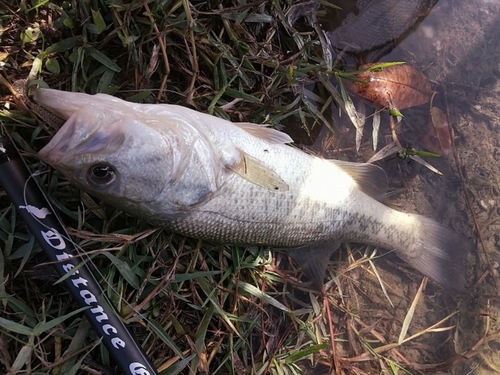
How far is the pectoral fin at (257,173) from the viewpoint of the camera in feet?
7.69

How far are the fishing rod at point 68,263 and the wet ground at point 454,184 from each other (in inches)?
62.5

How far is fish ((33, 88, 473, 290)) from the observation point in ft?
6.72

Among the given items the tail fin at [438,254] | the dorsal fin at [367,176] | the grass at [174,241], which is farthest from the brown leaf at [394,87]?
the tail fin at [438,254]

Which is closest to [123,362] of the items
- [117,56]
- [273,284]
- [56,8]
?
[273,284]

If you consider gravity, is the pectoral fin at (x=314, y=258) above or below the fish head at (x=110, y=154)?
below

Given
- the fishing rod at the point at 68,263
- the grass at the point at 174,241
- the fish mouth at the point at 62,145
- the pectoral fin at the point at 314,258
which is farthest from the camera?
the pectoral fin at the point at 314,258

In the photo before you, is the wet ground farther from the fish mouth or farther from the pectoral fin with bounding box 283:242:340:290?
the fish mouth

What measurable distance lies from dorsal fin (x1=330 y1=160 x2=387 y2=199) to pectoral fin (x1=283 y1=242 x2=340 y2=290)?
0.41 meters

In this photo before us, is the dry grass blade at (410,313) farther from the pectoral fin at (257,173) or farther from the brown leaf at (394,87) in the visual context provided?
the pectoral fin at (257,173)

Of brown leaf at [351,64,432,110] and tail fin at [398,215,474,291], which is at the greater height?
brown leaf at [351,64,432,110]

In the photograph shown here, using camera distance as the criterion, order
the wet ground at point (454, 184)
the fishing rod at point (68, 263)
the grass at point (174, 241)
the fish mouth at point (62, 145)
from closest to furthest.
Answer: the fish mouth at point (62, 145) → the fishing rod at point (68, 263) → the grass at point (174, 241) → the wet ground at point (454, 184)

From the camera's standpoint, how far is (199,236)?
2406 millimetres

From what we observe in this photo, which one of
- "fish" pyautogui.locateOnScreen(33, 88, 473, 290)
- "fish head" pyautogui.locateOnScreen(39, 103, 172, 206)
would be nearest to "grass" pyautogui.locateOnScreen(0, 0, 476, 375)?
"fish" pyautogui.locateOnScreen(33, 88, 473, 290)

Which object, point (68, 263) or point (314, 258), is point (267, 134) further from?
point (68, 263)
